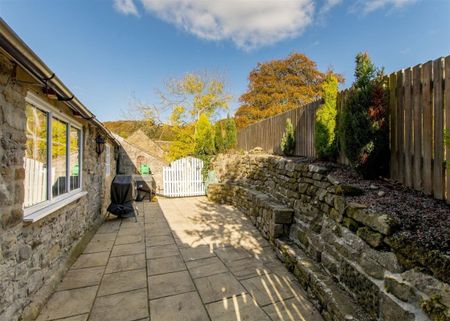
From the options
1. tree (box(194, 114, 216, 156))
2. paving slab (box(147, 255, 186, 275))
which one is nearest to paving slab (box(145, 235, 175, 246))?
paving slab (box(147, 255, 186, 275))

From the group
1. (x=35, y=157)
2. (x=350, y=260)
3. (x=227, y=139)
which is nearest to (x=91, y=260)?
(x=35, y=157)

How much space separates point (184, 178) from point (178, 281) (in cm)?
689

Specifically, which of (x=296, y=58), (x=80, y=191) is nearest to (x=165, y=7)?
(x=80, y=191)

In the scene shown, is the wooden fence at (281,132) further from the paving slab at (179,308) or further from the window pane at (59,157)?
the window pane at (59,157)

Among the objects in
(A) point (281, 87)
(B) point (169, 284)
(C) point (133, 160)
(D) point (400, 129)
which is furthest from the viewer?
(A) point (281, 87)

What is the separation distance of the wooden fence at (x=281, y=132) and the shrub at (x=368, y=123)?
1.74 meters

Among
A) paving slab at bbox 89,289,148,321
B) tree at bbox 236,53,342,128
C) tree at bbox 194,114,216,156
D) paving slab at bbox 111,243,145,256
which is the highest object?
tree at bbox 236,53,342,128

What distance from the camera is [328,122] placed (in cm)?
408

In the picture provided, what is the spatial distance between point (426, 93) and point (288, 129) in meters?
3.72

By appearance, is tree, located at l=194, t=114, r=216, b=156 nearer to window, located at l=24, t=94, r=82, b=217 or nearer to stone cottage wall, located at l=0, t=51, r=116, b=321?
window, located at l=24, t=94, r=82, b=217

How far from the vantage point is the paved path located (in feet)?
7.46

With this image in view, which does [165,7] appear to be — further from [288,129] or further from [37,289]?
[37,289]

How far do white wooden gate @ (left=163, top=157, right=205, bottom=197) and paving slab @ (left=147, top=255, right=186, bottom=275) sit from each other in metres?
6.06

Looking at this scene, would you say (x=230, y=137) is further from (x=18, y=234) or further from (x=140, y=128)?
(x=140, y=128)
